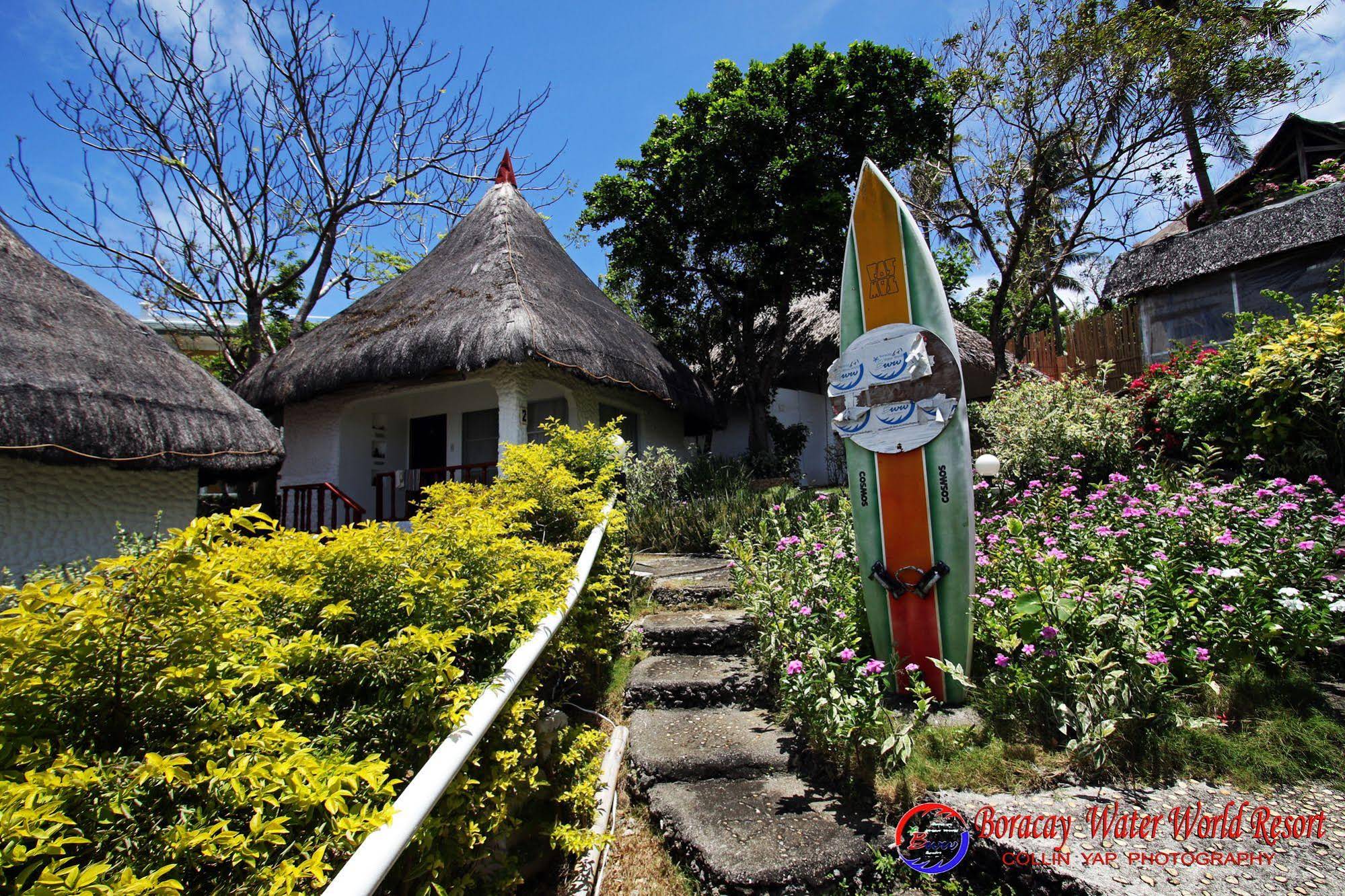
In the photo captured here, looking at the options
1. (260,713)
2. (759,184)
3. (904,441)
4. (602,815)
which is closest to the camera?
(260,713)

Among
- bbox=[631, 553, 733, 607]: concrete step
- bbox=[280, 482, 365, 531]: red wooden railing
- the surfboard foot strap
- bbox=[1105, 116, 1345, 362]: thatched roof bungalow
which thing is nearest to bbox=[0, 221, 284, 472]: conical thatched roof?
bbox=[280, 482, 365, 531]: red wooden railing

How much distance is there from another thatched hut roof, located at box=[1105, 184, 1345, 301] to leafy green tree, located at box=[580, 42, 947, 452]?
4.38 m

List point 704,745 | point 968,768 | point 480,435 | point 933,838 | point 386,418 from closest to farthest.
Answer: point 933,838
point 968,768
point 704,745
point 480,435
point 386,418

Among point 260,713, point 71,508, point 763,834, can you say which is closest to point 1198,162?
point 763,834

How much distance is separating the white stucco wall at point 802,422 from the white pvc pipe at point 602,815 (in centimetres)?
870

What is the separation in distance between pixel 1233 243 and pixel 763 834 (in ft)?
36.3

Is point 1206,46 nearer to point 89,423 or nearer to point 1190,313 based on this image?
point 1190,313

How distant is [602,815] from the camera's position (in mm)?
2666

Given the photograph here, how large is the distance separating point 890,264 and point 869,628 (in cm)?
198

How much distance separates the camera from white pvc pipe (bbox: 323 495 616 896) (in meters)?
1.20

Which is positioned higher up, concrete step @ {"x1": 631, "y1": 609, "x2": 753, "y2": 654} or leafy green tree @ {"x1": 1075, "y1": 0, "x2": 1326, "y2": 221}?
leafy green tree @ {"x1": 1075, "y1": 0, "x2": 1326, "y2": 221}

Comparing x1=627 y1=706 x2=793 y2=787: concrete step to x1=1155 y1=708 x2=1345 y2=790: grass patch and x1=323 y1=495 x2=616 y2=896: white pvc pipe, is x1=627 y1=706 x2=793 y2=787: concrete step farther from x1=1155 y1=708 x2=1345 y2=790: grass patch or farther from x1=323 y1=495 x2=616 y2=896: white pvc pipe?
x1=1155 y1=708 x2=1345 y2=790: grass patch

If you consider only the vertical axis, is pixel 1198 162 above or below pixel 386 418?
above

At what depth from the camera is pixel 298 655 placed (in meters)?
1.60
